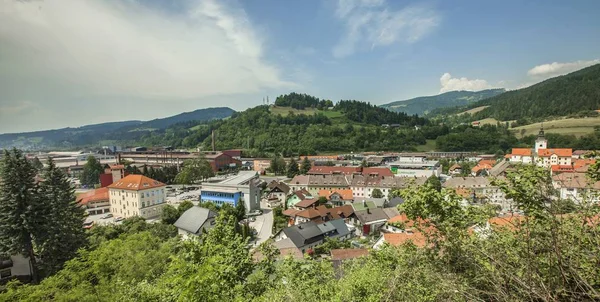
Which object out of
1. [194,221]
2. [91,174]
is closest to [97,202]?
[194,221]

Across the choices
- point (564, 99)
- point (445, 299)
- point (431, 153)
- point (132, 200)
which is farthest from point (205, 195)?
point (564, 99)

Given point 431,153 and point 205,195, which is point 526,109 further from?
point 205,195

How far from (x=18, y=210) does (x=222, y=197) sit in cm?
2134

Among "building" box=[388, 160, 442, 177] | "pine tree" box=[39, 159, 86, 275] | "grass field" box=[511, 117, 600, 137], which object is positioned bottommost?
"building" box=[388, 160, 442, 177]

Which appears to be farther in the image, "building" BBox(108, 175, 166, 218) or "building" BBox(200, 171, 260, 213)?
"building" BBox(200, 171, 260, 213)

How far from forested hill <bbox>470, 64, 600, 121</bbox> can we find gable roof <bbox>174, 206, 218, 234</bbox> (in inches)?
4954

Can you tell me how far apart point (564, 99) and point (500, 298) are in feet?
476

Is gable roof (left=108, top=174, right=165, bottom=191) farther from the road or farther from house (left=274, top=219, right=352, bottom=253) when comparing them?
house (left=274, top=219, right=352, bottom=253)

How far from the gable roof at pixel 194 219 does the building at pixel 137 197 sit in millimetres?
9128

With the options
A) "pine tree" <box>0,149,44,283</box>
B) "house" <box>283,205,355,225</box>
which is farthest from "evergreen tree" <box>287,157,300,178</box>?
"pine tree" <box>0,149,44,283</box>

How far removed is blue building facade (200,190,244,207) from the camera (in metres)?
35.8

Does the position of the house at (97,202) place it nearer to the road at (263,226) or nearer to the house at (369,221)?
the road at (263,226)

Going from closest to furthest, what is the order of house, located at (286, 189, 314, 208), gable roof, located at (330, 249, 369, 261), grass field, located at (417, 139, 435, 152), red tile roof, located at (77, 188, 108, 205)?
gable roof, located at (330, 249, 369, 261) → red tile roof, located at (77, 188, 108, 205) → house, located at (286, 189, 314, 208) → grass field, located at (417, 139, 435, 152)

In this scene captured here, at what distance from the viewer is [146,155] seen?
276ft
